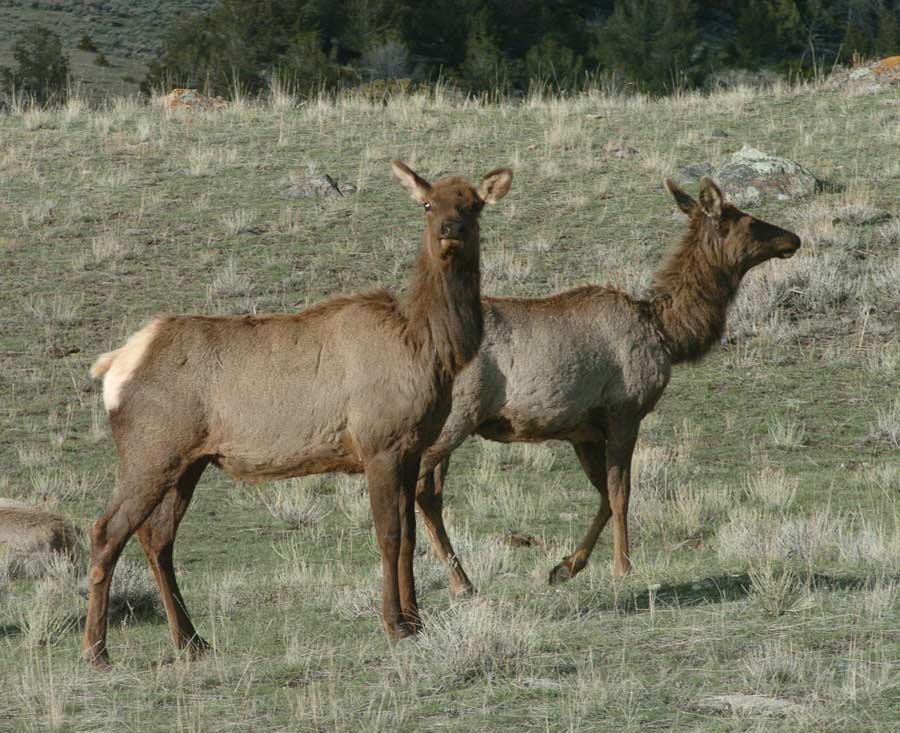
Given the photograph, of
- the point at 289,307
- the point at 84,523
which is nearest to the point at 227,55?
the point at 289,307

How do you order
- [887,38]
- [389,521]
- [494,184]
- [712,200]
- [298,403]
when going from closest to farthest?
[389,521]
[298,403]
[494,184]
[712,200]
[887,38]

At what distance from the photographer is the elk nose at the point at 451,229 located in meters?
8.05

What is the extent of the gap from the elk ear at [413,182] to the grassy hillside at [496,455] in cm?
253

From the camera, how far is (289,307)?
61.0 ft

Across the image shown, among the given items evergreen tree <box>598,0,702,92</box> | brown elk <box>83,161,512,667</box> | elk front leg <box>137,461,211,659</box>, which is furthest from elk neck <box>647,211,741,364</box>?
evergreen tree <box>598,0,702,92</box>

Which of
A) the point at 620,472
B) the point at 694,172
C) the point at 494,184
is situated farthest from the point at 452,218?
the point at 694,172

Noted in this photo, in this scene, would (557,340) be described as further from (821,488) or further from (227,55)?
(227,55)

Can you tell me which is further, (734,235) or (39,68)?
(39,68)

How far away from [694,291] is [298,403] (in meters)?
4.73

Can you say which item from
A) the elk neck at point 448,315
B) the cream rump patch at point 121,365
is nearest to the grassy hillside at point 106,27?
the cream rump patch at point 121,365

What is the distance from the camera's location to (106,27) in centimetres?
6506

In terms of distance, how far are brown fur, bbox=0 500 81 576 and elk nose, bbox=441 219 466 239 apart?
185 inches

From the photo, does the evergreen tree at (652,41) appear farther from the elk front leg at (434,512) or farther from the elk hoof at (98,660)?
the elk hoof at (98,660)

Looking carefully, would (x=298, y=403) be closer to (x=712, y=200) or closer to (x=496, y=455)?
(x=712, y=200)
